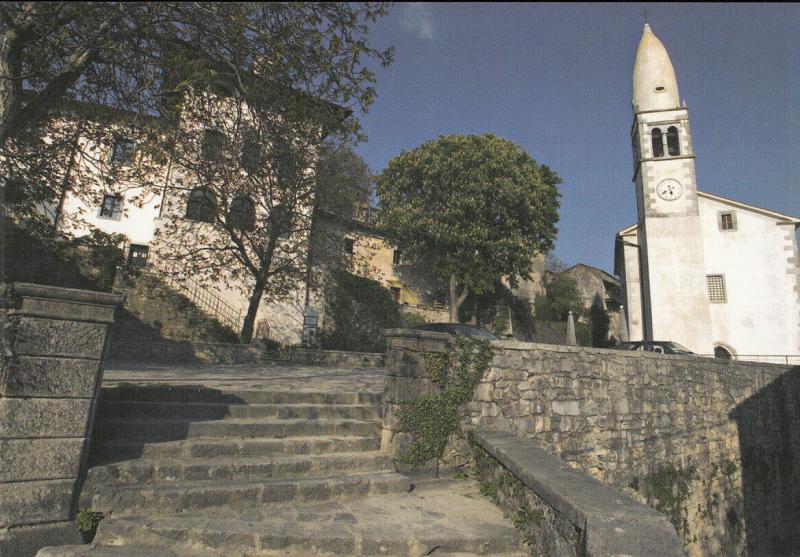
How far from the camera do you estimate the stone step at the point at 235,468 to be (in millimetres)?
3828

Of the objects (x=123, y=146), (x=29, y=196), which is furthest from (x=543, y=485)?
(x=29, y=196)

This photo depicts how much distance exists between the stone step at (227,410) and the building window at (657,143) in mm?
24678

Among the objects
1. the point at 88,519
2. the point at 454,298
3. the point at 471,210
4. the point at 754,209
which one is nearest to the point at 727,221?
the point at 754,209

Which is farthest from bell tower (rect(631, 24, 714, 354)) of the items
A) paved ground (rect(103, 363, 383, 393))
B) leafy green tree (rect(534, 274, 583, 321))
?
paved ground (rect(103, 363, 383, 393))

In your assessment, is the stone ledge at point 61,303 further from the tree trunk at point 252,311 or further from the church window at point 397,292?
the church window at point 397,292

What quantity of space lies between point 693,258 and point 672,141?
6.77 m

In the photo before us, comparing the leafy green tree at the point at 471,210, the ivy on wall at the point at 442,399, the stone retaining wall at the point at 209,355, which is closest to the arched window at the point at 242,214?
the stone retaining wall at the point at 209,355

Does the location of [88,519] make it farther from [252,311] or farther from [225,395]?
[252,311]

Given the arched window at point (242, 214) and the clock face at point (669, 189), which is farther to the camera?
the clock face at point (669, 189)

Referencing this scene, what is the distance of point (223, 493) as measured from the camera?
12.7ft

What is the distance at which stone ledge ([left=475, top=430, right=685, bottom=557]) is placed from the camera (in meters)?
2.90

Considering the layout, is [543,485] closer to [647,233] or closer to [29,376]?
[29,376]

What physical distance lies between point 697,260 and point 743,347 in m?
4.48

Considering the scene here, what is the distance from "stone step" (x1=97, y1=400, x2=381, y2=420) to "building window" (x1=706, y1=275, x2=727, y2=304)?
22.2 metres
